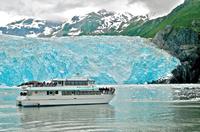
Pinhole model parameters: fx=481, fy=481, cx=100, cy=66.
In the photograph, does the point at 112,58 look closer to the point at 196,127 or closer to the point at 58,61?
the point at 58,61

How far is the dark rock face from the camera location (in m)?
126

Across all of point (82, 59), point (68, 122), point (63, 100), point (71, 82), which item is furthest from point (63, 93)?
point (82, 59)

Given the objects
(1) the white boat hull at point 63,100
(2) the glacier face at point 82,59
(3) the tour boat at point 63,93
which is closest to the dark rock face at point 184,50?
(2) the glacier face at point 82,59

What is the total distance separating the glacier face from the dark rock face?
1273 centimetres

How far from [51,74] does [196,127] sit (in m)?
73.1

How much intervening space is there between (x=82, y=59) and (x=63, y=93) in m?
45.4

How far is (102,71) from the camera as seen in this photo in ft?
347

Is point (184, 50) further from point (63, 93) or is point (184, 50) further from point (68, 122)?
point (68, 122)

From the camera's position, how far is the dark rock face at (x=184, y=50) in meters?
126

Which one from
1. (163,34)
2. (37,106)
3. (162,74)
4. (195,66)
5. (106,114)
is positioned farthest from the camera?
(163,34)

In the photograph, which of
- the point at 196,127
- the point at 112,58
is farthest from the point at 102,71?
the point at 196,127

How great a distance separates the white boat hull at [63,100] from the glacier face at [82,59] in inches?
1618

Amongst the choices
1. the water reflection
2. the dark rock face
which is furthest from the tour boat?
the dark rock face

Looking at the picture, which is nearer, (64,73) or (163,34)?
(64,73)
